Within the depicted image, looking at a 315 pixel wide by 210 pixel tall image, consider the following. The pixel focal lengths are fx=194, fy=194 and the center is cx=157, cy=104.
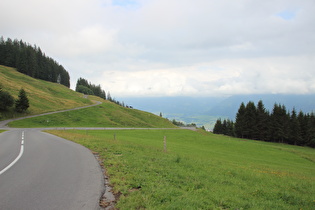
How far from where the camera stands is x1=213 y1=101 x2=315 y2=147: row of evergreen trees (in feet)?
225

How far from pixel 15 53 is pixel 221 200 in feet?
548

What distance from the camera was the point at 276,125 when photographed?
70250 millimetres

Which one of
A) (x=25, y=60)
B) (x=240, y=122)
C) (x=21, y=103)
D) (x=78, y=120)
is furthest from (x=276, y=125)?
(x=25, y=60)

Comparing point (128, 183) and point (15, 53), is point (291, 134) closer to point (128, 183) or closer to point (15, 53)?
point (128, 183)

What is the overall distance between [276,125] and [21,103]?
86319 millimetres

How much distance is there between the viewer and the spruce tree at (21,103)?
59.1 m

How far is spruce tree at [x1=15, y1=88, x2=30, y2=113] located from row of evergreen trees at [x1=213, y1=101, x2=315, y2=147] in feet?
252

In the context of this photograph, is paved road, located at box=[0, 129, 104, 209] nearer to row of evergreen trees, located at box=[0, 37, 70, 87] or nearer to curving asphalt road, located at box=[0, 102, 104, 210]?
curving asphalt road, located at box=[0, 102, 104, 210]

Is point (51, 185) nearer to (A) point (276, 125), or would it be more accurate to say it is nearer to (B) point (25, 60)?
(A) point (276, 125)

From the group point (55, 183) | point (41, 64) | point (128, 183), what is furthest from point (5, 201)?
point (41, 64)

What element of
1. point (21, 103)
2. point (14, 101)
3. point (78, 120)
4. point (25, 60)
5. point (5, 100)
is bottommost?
point (78, 120)

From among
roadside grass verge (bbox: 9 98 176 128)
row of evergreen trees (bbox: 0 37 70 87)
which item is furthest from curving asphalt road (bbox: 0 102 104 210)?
row of evergreen trees (bbox: 0 37 70 87)

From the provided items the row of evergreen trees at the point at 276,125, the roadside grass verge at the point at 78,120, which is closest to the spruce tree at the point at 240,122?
the row of evergreen trees at the point at 276,125

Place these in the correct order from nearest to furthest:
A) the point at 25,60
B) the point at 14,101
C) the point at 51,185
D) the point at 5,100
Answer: the point at 51,185, the point at 5,100, the point at 14,101, the point at 25,60
